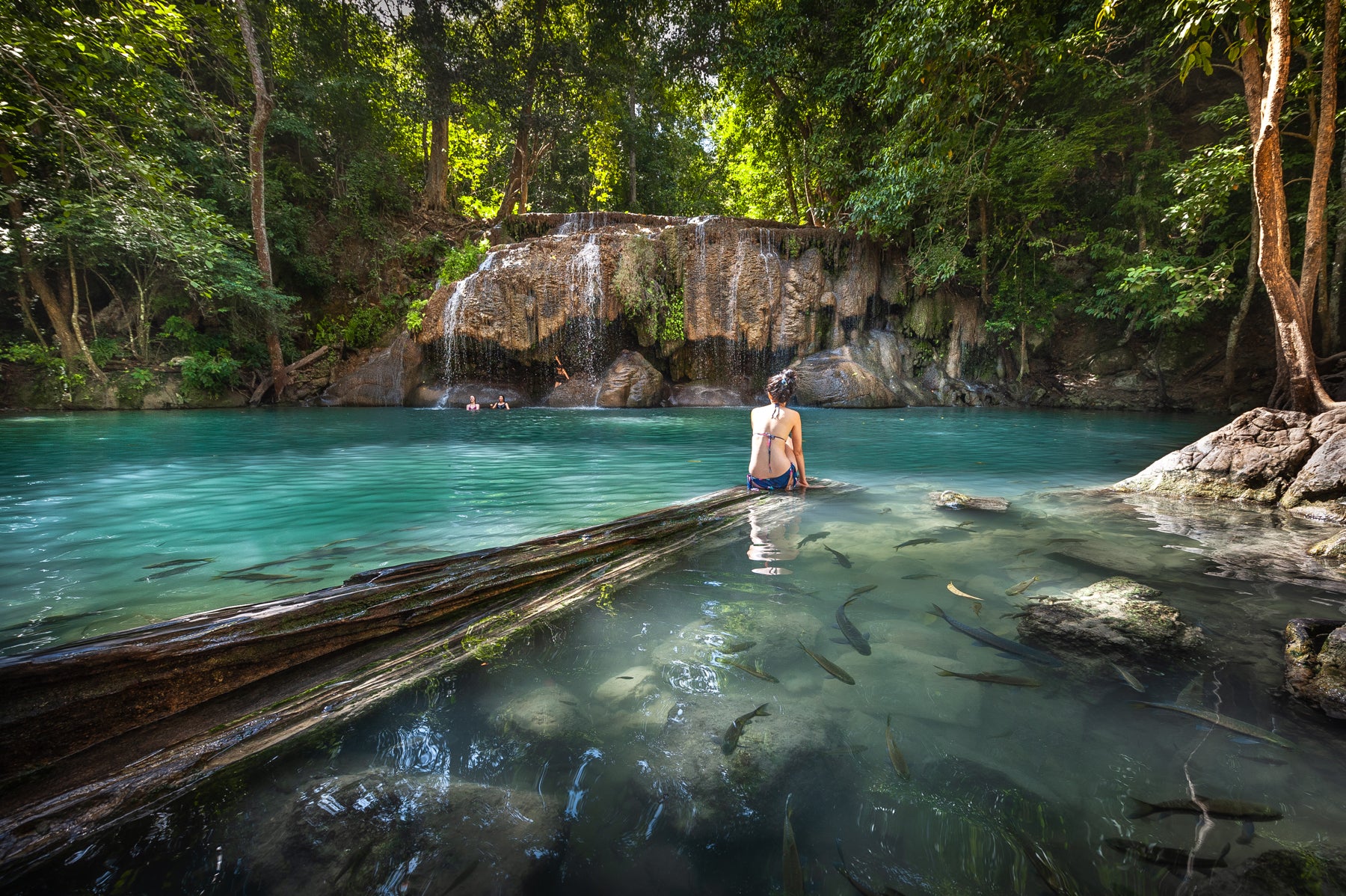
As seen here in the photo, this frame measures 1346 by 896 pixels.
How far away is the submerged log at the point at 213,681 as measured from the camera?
130 cm

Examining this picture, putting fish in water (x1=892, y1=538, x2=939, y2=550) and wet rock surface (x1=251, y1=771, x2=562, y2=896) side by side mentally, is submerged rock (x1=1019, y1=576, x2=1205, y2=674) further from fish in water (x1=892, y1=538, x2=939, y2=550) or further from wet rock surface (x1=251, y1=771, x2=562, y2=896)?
wet rock surface (x1=251, y1=771, x2=562, y2=896)

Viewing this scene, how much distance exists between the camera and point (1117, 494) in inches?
206

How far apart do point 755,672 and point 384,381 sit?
17972 millimetres

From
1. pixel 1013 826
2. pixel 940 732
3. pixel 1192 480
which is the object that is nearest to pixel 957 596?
pixel 940 732

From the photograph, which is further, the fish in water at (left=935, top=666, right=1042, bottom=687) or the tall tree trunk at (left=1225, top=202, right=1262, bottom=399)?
the tall tree trunk at (left=1225, top=202, right=1262, bottom=399)

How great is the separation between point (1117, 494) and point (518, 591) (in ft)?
19.1

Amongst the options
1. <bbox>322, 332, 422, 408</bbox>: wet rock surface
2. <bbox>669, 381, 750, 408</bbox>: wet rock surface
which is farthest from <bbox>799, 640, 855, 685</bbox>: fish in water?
<bbox>322, 332, 422, 408</bbox>: wet rock surface

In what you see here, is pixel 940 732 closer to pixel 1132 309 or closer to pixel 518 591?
pixel 518 591

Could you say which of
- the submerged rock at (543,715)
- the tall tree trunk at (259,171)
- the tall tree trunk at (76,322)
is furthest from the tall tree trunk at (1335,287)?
the tall tree trunk at (76,322)

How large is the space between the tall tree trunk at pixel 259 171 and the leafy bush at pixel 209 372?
1.09 metres

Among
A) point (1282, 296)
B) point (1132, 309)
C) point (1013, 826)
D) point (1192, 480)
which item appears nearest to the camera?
point (1013, 826)

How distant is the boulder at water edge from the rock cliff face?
104 millimetres

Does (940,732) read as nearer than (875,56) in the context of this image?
Yes

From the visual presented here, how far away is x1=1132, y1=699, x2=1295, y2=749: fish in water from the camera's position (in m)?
1.61
